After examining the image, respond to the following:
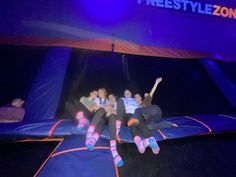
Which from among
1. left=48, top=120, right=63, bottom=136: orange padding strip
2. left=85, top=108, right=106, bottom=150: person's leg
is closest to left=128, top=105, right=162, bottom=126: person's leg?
left=85, top=108, right=106, bottom=150: person's leg

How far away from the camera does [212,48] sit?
408 centimetres

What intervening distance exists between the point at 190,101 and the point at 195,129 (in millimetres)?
742

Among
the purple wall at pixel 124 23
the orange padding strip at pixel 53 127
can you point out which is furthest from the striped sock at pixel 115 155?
the purple wall at pixel 124 23

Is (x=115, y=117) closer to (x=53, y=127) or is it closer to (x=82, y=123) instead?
(x=82, y=123)

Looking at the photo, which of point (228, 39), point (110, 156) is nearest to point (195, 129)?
point (110, 156)

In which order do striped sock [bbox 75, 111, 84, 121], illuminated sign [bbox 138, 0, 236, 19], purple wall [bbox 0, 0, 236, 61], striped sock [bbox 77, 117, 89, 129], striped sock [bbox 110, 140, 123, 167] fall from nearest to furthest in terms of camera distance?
striped sock [bbox 110, 140, 123, 167], striped sock [bbox 77, 117, 89, 129], striped sock [bbox 75, 111, 84, 121], purple wall [bbox 0, 0, 236, 61], illuminated sign [bbox 138, 0, 236, 19]

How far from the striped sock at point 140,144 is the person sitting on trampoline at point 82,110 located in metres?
0.49

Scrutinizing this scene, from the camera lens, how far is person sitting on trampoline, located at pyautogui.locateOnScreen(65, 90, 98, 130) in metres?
2.20

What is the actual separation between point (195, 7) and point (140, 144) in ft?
10.4

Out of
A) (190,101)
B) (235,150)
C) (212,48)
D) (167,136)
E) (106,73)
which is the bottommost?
(235,150)

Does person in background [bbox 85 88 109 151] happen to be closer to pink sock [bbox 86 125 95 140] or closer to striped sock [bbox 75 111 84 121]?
pink sock [bbox 86 125 95 140]

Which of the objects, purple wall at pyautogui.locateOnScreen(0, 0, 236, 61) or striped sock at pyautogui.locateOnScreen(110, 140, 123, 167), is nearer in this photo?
striped sock at pyautogui.locateOnScreen(110, 140, 123, 167)

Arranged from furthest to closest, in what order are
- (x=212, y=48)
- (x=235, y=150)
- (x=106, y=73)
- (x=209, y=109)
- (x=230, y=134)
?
(x=212, y=48) → (x=106, y=73) → (x=209, y=109) → (x=230, y=134) → (x=235, y=150)

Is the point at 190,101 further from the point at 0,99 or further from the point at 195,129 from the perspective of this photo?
the point at 0,99
